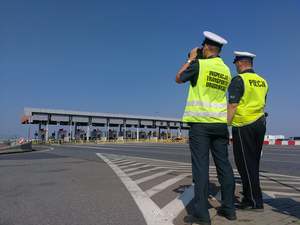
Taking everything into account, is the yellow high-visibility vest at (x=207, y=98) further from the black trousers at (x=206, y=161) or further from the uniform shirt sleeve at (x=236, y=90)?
the uniform shirt sleeve at (x=236, y=90)

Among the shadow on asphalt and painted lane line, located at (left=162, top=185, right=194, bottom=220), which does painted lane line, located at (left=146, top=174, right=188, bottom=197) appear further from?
the shadow on asphalt

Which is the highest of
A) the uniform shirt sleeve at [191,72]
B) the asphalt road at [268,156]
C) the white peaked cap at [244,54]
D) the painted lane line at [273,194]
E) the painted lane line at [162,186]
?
the white peaked cap at [244,54]

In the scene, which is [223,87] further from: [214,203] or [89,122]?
[89,122]

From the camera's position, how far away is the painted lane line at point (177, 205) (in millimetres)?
4934

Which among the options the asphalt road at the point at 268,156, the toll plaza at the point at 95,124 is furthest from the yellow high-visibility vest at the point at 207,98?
the toll plaza at the point at 95,124

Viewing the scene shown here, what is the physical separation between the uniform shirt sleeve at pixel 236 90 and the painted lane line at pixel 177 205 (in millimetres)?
1544

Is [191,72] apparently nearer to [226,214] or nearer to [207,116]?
[207,116]

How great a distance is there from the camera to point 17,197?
649 cm

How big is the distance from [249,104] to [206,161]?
1250 millimetres

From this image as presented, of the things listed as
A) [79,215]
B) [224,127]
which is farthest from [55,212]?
[224,127]

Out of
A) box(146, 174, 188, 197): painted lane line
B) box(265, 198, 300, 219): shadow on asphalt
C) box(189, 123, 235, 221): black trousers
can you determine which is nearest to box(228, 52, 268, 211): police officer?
box(265, 198, 300, 219): shadow on asphalt

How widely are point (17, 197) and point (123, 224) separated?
2.77m

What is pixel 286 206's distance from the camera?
5.23 m

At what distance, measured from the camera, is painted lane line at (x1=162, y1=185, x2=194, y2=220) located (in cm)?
493
